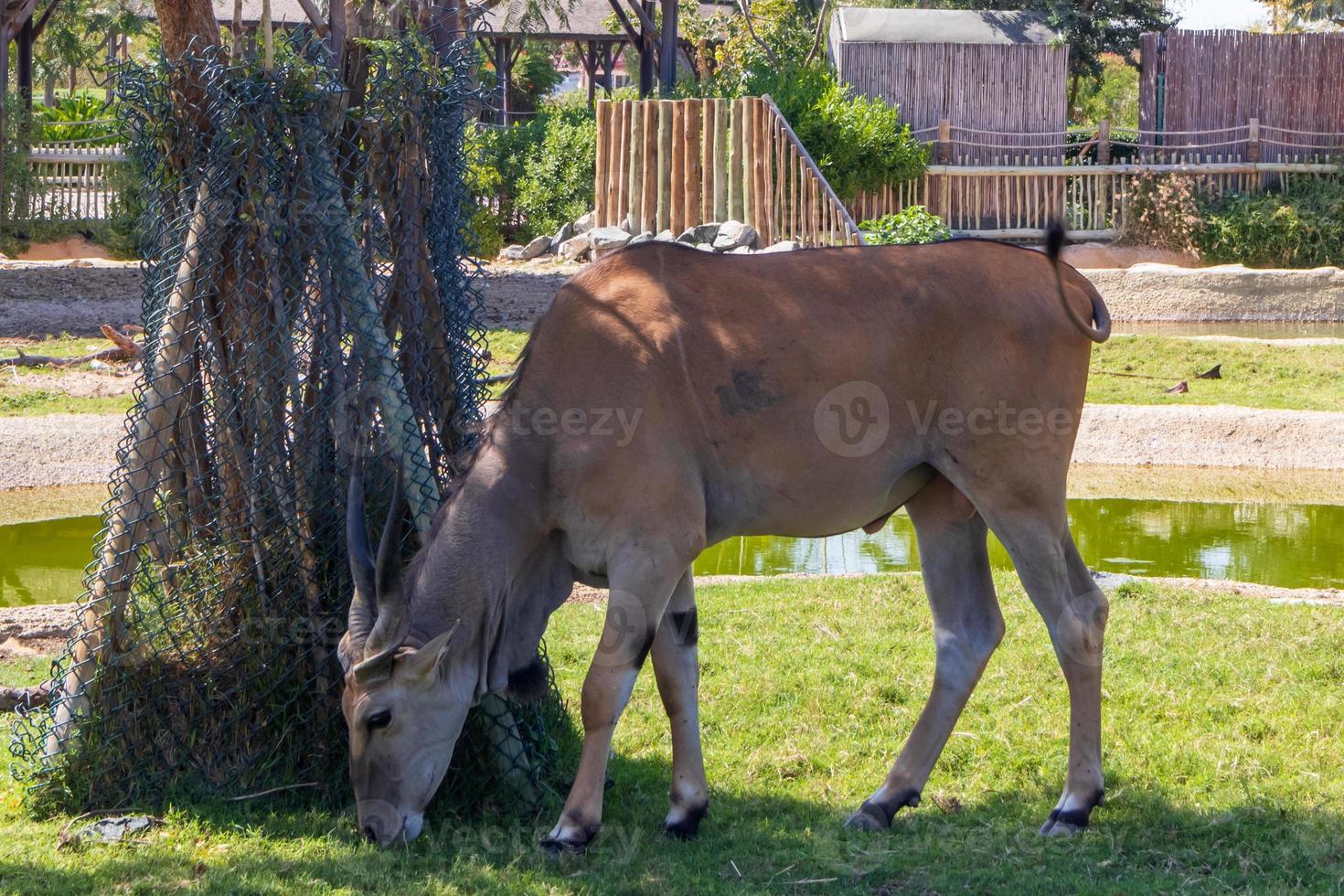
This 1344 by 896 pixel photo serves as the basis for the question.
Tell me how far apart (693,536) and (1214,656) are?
309 centimetres

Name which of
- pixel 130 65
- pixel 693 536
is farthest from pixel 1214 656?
pixel 130 65

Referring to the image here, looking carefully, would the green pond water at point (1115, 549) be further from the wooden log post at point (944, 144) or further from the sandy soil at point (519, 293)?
the wooden log post at point (944, 144)

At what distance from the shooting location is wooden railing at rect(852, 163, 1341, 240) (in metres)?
24.2

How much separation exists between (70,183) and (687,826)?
2369cm

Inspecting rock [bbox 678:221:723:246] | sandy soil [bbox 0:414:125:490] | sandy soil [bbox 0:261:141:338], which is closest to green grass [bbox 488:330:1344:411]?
sandy soil [bbox 0:414:125:490]

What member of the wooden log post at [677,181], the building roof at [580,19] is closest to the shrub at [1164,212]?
the wooden log post at [677,181]

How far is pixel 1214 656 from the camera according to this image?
640cm

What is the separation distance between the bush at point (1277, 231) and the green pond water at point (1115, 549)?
44.9 feet

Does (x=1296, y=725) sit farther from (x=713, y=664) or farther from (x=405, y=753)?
(x=405, y=753)

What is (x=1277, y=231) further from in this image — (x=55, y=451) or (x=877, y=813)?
(x=877, y=813)

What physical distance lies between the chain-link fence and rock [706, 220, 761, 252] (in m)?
13.5

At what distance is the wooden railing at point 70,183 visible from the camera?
24.3m

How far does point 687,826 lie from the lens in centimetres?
474

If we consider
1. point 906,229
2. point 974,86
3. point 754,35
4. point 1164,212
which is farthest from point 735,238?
point 754,35
